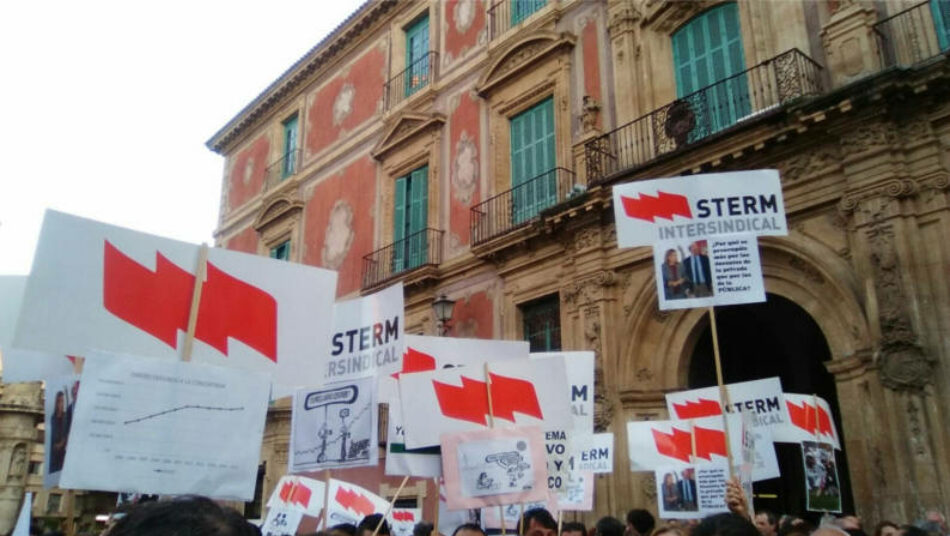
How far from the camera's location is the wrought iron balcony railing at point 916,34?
9703mm

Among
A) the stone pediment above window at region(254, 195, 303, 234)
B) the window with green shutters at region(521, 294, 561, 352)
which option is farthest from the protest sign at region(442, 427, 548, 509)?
the stone pediment above window at region(254, 195, 303, 234)

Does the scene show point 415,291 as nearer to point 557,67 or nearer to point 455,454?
point 557,67

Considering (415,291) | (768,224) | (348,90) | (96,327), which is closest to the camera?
(96,327)

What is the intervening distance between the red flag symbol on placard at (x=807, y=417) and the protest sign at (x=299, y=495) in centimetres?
512

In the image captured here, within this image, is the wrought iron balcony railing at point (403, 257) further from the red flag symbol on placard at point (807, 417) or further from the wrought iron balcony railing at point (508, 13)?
the red flag symbol on placard at point (807, 417)

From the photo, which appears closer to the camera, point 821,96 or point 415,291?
point 821,96

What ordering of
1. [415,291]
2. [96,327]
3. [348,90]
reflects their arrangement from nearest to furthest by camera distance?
[96,327]
[415,291]
[348,90]

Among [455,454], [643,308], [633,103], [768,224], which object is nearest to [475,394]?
[455,454]

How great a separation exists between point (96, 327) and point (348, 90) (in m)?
17.3

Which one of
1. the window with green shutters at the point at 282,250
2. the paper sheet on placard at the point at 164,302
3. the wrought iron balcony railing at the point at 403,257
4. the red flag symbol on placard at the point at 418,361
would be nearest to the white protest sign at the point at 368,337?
the paper sheet on placard at the point at 164,302

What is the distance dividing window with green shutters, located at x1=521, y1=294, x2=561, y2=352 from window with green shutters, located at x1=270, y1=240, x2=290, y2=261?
10.0 m

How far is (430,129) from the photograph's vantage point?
17344 mm

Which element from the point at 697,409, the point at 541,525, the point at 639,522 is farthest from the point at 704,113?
the point at 541,525

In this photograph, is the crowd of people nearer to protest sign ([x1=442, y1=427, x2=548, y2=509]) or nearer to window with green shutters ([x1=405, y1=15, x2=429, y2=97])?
protest sign ([x1=442, y1=427, x2=548, y2=509])
